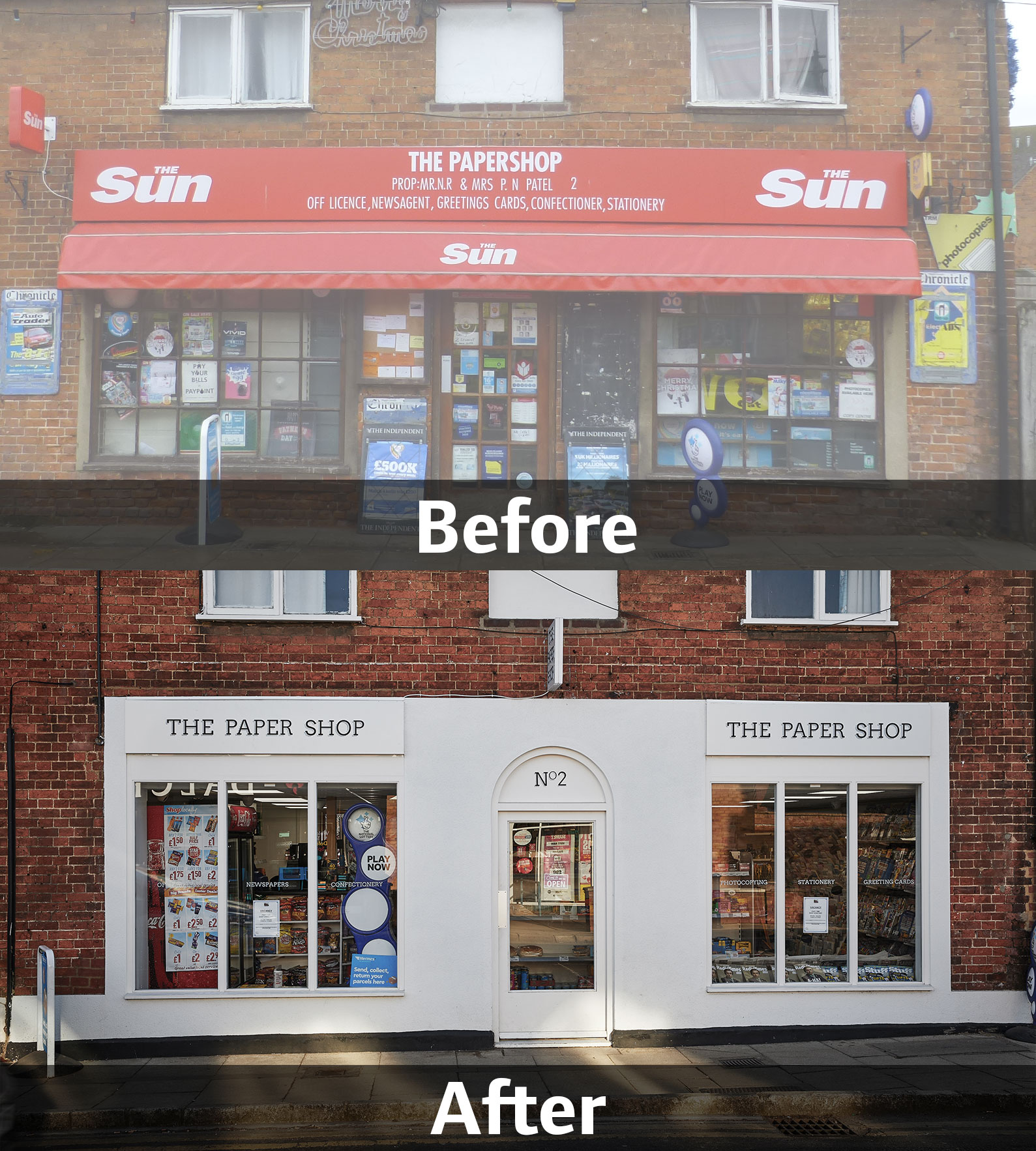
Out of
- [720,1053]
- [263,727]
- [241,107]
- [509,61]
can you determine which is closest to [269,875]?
[263,727]

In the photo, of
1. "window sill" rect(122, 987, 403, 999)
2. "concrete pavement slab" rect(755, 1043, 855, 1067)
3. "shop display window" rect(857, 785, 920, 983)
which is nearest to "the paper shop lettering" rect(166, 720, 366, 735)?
"window sill" rect(122, 987, 403, 999)

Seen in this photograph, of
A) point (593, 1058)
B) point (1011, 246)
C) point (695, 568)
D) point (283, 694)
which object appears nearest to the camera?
point (1011, 246)

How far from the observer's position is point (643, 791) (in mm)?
8898

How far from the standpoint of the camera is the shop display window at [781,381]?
2.42 m

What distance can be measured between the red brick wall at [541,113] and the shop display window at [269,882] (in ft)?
22.0

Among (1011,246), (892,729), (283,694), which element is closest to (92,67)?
(1011,246)

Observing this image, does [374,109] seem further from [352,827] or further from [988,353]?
[352,827]

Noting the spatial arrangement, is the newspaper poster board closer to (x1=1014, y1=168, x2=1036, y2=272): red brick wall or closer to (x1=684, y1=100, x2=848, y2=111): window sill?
(x1=1014, y1=168, x2=1036, y2=272): red brick wall

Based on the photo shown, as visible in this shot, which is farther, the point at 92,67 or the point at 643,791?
the point at 643,791

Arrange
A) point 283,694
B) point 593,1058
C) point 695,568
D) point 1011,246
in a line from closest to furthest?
point 1011,246
point 695,568
point 593,1058
point 283,694

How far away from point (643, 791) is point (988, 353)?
681cm

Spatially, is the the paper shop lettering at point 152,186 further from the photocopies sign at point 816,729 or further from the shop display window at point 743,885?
the shop display window at point 743,885

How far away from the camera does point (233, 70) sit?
238 cm

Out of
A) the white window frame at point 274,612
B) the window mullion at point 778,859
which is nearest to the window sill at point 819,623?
the window mullion at point 778,859
